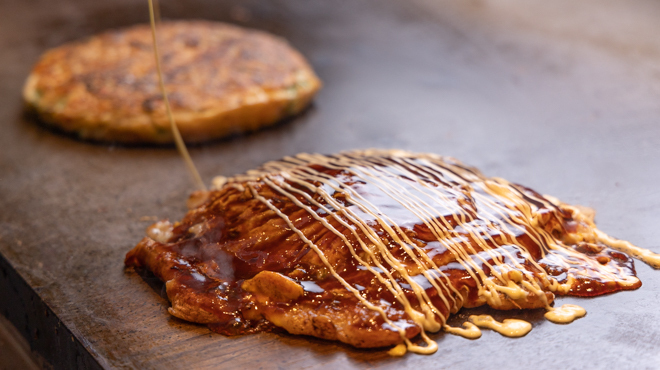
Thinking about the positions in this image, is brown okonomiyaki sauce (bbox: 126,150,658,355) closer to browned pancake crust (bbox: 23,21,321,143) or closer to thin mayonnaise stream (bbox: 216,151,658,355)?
thin mayonnaise stream (bbox: 216,151,658,355)

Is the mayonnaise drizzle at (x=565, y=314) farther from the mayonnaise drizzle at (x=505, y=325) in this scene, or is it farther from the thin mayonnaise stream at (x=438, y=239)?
the mayonnaise drizzle at (x=505, y=325)

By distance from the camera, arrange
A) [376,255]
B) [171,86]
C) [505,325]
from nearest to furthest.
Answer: [505,325]
[376,255]
[171,86]

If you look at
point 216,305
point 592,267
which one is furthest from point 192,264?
point 592,267

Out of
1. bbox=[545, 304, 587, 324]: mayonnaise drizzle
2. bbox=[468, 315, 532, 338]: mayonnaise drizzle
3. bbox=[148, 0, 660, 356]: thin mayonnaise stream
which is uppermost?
bbox=[148, 0, 660, 356]: thin mayonnaise stream

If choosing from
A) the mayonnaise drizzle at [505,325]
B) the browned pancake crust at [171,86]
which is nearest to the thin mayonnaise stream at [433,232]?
the mayonnaise drizzle at [505,325]

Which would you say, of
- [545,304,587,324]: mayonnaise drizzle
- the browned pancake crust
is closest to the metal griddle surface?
[545,304,587,324]: mayonnaise drizzle

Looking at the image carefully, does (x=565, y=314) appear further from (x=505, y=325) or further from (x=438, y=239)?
(x=438, y=239)

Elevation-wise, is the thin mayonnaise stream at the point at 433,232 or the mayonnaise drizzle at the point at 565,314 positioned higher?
the thin mayonnaise stream at the point at 433,232

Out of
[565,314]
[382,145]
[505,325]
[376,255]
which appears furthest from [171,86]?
[565,314]
